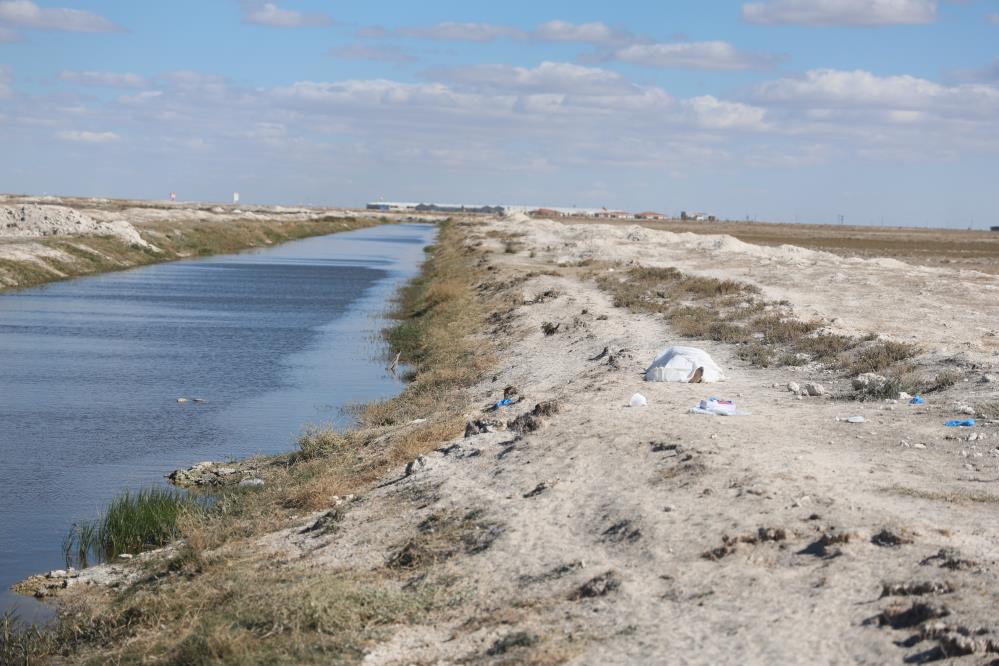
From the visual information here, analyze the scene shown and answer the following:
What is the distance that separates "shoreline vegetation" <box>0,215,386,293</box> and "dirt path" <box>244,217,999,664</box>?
36.2 m

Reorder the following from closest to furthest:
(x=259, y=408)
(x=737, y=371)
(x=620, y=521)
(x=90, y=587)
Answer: (x=620, y=521)
(x=90, y=587)
(x=737, y=371)
(x=259, y=408)

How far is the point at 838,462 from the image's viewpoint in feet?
38.7

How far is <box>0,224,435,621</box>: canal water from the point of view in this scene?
14.8 m

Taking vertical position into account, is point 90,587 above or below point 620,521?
below

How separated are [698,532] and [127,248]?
59858mm

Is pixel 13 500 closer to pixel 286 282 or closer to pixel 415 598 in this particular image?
pixel 415 598

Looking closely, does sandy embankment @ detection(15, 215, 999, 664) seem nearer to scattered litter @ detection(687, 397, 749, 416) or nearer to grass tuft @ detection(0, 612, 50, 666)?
scattered litter @ detection(687, 397, 749, 416)

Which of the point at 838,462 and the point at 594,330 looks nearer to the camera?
the point at 838,462

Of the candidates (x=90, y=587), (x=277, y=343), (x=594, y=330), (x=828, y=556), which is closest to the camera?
(x=828, y=556)

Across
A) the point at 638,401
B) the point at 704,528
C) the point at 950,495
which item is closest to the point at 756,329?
the point at 638,401

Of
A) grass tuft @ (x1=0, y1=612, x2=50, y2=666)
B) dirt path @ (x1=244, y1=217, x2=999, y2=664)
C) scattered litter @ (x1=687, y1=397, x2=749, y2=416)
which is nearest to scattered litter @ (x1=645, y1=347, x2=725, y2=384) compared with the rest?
dirt path @ (x1=244, y1=217, x2=999, y2=664)

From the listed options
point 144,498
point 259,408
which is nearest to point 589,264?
point 259,408

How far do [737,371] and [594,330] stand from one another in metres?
6.83

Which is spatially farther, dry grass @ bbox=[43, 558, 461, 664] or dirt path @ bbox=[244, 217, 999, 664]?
dry grass @ bbox=[43, 558, 461, 664]
